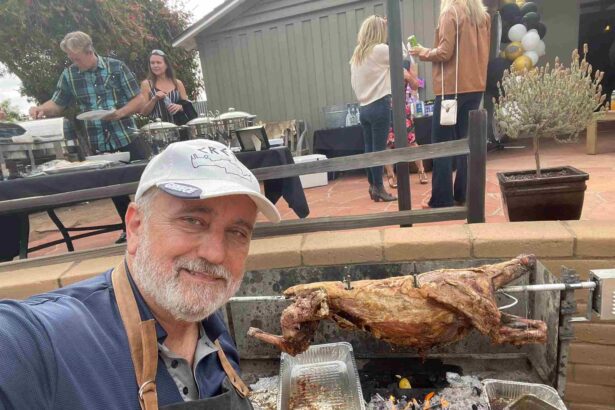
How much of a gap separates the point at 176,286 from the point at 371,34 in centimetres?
434

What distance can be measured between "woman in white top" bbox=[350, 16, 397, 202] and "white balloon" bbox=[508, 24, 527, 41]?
151 inches

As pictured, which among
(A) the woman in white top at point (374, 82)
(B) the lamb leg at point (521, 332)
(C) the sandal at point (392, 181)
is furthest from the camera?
(C) the sandal at point (392, 181)

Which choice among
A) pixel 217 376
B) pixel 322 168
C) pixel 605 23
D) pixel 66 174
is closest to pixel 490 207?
pixel 322 168

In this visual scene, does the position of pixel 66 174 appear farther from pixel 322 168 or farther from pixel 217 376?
pixel 217 376

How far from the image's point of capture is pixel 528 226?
7.91ft

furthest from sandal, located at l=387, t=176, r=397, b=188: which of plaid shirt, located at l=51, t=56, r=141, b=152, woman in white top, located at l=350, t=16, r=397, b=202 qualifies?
plaid shirt, located at l=51, t=56, r=141, b=152

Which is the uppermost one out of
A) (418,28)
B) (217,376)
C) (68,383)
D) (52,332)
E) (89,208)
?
(418,28)

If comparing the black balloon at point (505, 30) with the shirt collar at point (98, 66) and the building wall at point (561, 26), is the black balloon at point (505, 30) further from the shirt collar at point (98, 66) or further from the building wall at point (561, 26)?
the shirt collar at point (98, 66)

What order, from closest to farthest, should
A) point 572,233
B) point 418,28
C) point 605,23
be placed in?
point 572,233
point 418,28
point 605,23

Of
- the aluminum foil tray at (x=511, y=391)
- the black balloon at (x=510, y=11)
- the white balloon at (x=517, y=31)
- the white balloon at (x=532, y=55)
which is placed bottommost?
the aluminum foil tray at (x=511, y=391)

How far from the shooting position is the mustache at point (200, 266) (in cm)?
126

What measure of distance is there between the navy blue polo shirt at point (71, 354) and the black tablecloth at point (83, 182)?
7.09 feet

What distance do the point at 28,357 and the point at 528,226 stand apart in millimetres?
2502

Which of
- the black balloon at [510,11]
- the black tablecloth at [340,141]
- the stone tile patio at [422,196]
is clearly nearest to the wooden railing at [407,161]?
the stone tile patio at [422,196]
